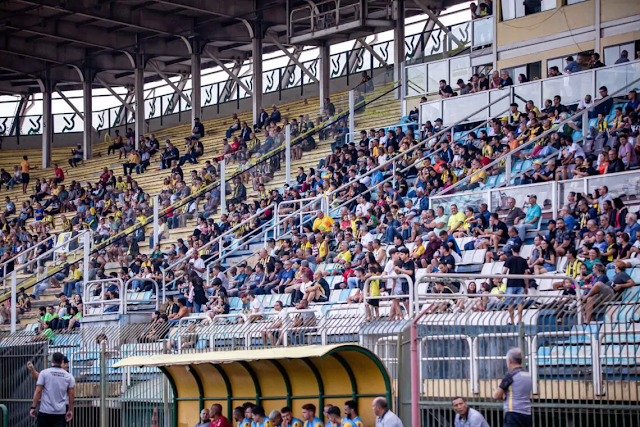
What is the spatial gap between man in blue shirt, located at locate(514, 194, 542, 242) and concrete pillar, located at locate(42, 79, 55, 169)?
32303 millimetres

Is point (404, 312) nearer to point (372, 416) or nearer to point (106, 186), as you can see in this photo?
point (372, 416)

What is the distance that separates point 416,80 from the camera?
34250mm

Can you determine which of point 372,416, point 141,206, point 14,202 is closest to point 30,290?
point 141,206

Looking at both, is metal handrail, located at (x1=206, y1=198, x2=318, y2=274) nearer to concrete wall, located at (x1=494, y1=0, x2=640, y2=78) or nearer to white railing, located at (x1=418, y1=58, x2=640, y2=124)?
white railing, located at (x1=418, y1=58, x2=640, y2=124)

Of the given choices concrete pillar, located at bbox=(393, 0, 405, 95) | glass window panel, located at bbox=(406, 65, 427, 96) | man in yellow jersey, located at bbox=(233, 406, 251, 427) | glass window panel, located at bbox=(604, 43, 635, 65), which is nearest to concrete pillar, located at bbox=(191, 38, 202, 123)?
concrete pillar, located at bbox=(393, 0, 405, 95)

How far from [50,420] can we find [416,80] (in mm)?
21155

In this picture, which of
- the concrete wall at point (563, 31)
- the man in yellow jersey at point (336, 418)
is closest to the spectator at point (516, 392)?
the man in yellow jersey at point (336, 418)

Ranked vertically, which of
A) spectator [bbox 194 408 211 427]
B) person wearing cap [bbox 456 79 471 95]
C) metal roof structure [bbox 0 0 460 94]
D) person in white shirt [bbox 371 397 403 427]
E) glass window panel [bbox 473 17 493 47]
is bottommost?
spectator [bbox 194 408 211 427]

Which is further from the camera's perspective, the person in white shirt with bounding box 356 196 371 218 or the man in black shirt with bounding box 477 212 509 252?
the person in white shirt with bounding box 356 196 371 218

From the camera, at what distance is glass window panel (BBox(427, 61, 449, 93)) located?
33562 millimetres

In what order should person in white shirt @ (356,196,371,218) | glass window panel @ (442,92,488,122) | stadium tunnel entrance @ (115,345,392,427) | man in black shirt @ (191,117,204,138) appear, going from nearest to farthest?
stadium tunnel entrance @ (115,345,392,427) → person in white shirt @ (356,196,371,218) → glass window panel @ (442,92,488,122) → man in black shirt @ (191,117,204,138)

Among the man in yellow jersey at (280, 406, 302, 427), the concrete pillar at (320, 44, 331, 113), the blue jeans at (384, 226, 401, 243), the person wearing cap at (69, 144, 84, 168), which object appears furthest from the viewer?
the person wearing cap at (69, 144, 84, 168)

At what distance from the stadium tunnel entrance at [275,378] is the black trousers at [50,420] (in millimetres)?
1156

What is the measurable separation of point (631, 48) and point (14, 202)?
26.7 m
